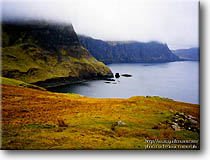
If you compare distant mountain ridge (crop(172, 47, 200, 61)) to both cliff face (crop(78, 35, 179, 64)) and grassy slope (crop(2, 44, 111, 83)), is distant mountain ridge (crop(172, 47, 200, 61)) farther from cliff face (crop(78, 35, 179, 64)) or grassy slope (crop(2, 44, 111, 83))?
grassy slope (crop(2, 44, 111, 83))

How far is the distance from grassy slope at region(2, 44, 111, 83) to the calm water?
113 cm

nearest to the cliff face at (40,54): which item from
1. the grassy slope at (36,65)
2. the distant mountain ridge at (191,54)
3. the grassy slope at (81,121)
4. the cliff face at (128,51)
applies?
the grassy slope at (36,65)

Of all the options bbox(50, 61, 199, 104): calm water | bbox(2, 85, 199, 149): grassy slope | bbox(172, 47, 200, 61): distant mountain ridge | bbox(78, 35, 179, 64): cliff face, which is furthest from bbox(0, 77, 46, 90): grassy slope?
bbox(172, 47, 200, 61): distant mountain ridge

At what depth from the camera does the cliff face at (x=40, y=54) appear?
7879 mm

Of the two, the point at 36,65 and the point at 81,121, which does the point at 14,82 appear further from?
the point at 81,121

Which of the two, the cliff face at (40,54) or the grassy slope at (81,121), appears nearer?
the grassy slope at (81,121)

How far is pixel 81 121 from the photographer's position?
20.7 ft

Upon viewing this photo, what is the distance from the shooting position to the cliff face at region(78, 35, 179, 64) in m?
8.56

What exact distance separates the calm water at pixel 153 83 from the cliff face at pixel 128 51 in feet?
1.35

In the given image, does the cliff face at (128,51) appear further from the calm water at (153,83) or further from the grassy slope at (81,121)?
the grassy slope at (81,121)

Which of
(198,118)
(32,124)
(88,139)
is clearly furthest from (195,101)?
(32,124)

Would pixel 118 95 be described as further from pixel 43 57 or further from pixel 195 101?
pixel 43 57

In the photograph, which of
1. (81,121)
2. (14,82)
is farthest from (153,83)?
(14,82)

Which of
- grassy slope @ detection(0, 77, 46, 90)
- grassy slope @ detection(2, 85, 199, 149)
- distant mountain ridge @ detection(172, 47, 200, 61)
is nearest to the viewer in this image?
grassy slope @ detection(2, 85, 199, 149)
